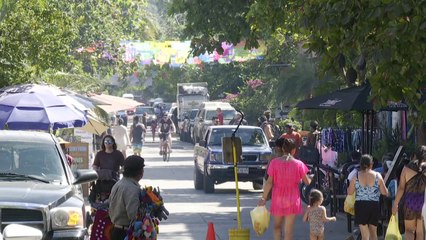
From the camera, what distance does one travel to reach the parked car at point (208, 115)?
5204cm

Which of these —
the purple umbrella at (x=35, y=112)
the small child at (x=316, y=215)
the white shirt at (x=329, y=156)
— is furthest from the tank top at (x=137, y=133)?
the small child at (x=316, y=215)

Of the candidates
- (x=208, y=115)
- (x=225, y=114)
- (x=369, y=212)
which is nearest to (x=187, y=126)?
(x=208, y=115)

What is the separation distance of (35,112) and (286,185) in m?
6.06

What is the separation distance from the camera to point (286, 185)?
15875 mm

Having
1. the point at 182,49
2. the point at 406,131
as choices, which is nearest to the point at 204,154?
the point at 406,131

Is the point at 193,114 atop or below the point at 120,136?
atop

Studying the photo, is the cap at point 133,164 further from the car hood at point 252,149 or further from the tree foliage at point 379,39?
the car hood at point 252,149

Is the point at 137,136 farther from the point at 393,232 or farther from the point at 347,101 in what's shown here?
the point at 393,232

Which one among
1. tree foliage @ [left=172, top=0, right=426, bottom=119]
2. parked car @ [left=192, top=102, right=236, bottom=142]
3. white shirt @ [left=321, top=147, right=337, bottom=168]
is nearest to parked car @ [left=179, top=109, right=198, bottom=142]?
parked car @ [left=192, top=102, right=236, bottom=142]

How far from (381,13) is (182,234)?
902 centimetres

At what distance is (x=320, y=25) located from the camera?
12.2 m

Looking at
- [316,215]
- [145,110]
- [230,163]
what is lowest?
[316,215]

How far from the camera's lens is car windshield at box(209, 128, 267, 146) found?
29.0 metres

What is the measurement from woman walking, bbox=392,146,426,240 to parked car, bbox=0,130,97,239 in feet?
15.5
